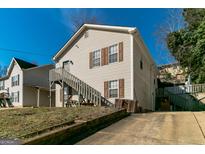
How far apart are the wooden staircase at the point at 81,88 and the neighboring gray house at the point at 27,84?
34.6ft

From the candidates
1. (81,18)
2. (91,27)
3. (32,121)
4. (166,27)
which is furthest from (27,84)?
(32,121)

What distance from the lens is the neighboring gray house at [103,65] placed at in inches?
627

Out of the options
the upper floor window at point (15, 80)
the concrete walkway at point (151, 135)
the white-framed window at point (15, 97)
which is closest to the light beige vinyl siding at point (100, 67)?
the concrete walkway at point (151, 135)

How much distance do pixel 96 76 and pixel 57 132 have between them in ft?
39.4

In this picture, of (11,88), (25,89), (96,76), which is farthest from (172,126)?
(11,88)

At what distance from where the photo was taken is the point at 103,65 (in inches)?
689

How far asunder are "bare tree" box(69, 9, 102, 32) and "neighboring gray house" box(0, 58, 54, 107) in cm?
724

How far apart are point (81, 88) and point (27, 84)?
15.0 m

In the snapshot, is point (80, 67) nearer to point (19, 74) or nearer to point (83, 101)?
point (83, 101)

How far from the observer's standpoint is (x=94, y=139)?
6.50 meters

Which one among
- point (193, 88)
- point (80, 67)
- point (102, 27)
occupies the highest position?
point (102, 27)

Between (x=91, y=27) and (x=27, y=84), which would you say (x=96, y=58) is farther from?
(x=27, y=84)

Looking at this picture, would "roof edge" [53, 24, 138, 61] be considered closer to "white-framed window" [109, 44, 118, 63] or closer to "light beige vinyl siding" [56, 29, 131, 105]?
"light beige vinyl siding" [56, 29, 131, 105]
